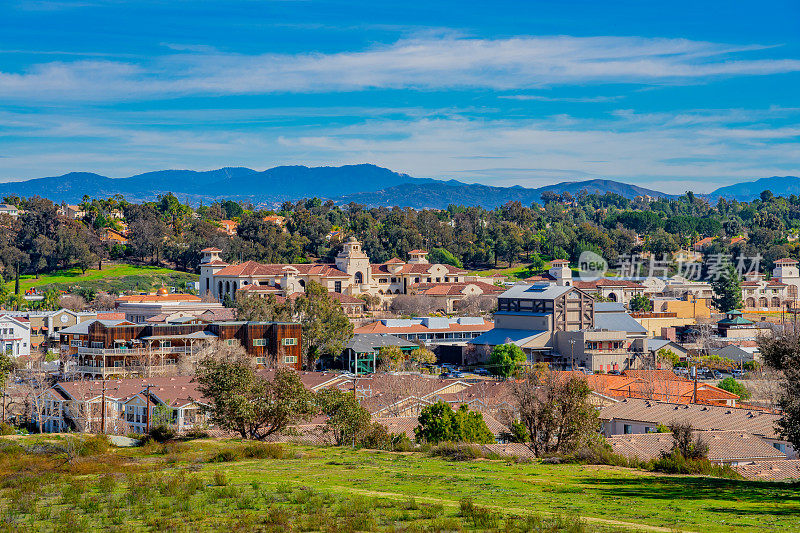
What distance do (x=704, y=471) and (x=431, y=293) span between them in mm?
83646

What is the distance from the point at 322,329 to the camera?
69.7 metres

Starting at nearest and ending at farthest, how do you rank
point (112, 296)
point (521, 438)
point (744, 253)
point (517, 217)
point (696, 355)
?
point (521, 438), point (696, 355), point (112, 296), point (744, 253), point (517, 217)

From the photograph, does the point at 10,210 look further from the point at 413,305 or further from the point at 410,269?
the point at 413,305

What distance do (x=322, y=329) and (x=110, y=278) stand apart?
51.8 metres

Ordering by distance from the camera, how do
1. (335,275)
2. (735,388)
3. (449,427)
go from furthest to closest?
(335,275) < (735,388) < (449,427)

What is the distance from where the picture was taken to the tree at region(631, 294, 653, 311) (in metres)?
100

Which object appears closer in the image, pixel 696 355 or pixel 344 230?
pixel 696 355

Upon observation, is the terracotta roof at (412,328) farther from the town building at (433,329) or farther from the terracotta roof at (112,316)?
the terracotta roof at (112,316)

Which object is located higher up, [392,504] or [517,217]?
[517,217]

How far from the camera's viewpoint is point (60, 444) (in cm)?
2931

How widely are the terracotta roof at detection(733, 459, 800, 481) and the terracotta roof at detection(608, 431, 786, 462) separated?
1.22m

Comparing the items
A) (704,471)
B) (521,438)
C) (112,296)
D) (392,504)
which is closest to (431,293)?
(112,296)

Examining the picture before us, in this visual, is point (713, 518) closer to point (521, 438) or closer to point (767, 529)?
point (767, 529)

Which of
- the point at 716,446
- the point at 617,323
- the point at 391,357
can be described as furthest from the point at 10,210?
the point at 716,446
